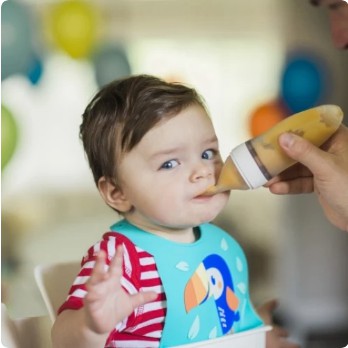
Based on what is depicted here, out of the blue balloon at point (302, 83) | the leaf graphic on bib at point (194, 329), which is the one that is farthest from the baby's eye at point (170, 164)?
the blue balloon at point (302, 83)

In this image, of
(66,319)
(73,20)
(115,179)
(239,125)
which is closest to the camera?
(66,319)

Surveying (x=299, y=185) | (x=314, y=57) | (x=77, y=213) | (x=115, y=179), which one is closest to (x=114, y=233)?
(x=115, y=179)

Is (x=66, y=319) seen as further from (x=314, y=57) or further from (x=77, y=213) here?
(x=314, y=57)

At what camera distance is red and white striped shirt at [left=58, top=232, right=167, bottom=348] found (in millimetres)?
839

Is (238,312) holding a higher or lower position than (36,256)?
lower

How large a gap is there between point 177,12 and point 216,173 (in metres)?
0.32

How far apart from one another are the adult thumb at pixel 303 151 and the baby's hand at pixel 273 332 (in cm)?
35

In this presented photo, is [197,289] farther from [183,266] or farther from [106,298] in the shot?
[106,298]

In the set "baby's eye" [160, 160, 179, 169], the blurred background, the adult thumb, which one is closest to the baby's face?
"baby's eye" [160, 160, 179, 169]

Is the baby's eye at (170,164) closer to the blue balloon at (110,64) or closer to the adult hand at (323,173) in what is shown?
the adult hand at (323,173)

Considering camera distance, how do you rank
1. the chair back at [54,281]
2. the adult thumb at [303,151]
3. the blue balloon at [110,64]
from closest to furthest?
the adult thumb at [303,151] < the chair back at [54,281] < the blue balloon at [110,64]

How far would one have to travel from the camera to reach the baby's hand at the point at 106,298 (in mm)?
683

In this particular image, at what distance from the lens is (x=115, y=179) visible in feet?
2.88

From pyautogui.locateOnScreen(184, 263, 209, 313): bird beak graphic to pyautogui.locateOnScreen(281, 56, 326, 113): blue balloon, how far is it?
379 millimetres
